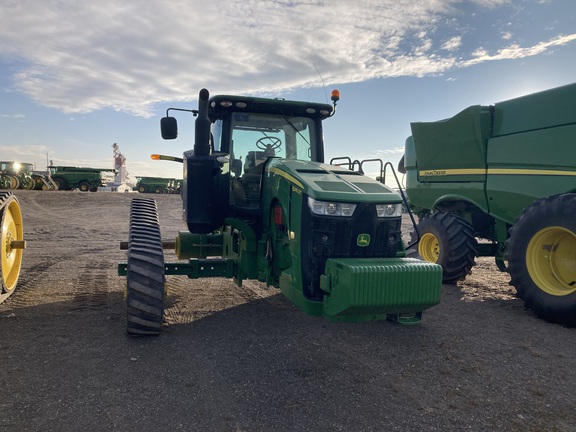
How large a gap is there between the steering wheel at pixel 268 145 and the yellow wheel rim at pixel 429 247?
3.41 meters

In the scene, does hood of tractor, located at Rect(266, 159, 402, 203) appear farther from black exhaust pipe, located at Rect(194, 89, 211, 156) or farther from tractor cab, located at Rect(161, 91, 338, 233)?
black exhaust pipe, located at Rect(194, 89, 211, 156)

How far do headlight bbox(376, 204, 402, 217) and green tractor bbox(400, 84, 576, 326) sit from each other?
79cm

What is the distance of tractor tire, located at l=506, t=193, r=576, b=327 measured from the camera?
5.04 metres

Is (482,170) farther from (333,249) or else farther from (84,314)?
(84,314)

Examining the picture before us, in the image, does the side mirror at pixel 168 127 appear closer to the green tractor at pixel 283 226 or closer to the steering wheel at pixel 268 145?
the green tractor at pixel 283 226

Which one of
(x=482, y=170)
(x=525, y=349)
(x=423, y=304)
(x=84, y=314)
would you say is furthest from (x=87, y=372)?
(x=482, y=170)

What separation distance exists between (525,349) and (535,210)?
1.87 meters

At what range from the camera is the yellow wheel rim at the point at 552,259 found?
17.2 ft

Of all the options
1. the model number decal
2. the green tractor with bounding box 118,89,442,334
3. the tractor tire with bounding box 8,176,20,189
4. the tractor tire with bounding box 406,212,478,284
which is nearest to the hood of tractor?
the green tractor with bounding box 118,89,442,334

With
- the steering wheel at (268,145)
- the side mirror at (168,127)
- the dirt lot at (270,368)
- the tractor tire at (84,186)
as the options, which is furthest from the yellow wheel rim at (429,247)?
the tractor tire at (84,186)

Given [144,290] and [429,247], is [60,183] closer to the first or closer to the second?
[429,247]

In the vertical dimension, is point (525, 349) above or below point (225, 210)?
below

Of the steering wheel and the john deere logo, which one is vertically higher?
the steering wheel

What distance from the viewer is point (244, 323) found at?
16.0 feet
